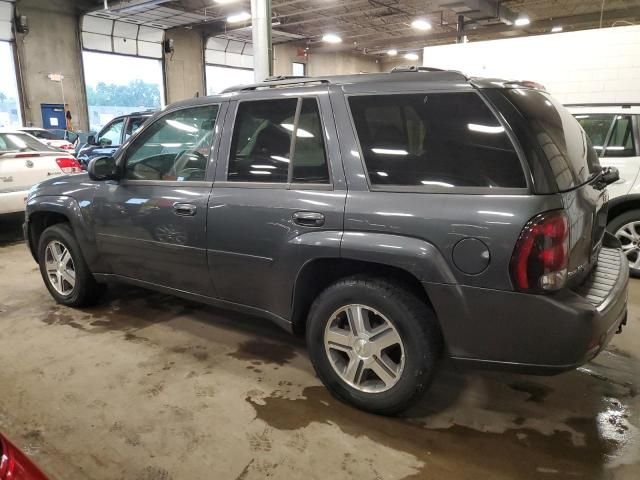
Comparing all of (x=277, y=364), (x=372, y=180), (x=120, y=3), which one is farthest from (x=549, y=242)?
(x=120, y=3)

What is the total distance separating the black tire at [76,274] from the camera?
3.76 metres

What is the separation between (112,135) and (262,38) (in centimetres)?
511

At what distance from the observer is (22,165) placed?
247 inches

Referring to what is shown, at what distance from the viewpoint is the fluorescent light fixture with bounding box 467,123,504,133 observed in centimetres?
204

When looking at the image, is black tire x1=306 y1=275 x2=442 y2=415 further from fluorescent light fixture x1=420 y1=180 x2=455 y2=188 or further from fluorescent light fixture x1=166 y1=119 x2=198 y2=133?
fluorescent light fixture x1=166 y1=119 x2=198 y2=133

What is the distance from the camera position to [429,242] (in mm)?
2107

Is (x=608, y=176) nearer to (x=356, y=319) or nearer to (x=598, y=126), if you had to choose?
(x=356, y=319)

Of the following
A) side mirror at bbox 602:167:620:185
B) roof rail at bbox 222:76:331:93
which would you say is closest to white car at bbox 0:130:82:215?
roof rail at bbox 222:76:331:93

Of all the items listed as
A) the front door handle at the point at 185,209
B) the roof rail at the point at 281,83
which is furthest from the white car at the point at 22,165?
the roof rail at the point at 281,83

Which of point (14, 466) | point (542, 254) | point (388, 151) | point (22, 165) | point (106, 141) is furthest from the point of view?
point (106, 141)

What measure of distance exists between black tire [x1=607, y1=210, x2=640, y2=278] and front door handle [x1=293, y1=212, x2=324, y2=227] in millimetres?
3811

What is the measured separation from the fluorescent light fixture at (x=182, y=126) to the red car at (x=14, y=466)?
2233 millimetres

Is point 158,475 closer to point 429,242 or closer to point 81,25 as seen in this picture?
point 429,242

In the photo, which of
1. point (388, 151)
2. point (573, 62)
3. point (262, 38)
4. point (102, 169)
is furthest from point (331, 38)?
point (388, 151)
